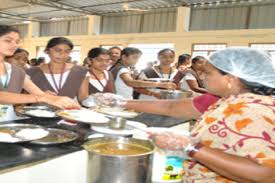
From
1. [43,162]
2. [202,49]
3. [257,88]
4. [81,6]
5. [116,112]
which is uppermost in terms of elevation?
[81,6]

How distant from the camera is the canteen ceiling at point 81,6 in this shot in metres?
7.44

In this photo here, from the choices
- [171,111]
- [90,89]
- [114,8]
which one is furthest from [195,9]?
[171,111]

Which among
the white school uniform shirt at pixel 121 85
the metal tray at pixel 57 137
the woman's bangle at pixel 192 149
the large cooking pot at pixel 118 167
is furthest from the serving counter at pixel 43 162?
the white school uniform shirt at pixel 121 85

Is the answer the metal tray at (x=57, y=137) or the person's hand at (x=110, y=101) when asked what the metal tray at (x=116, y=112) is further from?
the metal tray at (x=57, y=137)

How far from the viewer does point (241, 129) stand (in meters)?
0.78

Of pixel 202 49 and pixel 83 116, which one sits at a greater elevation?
pixel 202 49

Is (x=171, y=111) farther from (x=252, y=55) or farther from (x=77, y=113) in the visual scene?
(x=252, y=55)

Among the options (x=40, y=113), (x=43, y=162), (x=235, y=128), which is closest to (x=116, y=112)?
(x=40, y=113)

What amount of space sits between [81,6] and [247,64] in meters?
8.53

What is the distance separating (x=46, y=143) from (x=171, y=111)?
0.65 meters

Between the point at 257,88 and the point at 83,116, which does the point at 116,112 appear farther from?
the point at 257,88

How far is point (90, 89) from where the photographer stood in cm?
222

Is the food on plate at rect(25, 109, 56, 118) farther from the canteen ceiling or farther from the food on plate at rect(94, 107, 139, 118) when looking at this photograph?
the canteen ceiling

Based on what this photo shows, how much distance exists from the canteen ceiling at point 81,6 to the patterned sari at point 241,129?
6.60 meters
